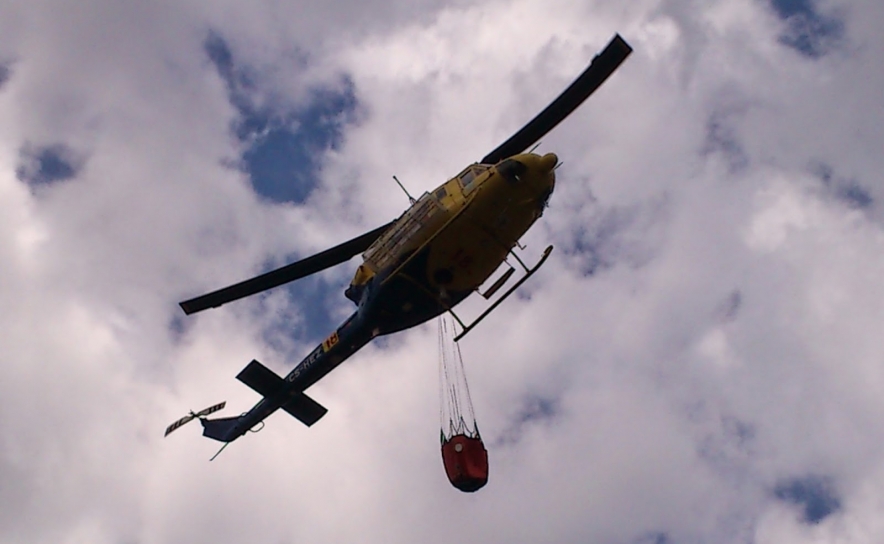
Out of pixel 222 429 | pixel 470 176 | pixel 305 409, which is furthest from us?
pixel 222 429

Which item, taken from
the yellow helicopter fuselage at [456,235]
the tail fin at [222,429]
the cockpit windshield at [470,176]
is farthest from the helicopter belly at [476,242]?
the tail fin at [222,429]

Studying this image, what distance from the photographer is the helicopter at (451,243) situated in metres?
13.7

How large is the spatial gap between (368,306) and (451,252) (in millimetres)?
2538

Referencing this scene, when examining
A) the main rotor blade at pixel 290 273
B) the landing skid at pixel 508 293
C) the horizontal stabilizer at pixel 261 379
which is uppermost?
the main rotor blade at pixel 290 273

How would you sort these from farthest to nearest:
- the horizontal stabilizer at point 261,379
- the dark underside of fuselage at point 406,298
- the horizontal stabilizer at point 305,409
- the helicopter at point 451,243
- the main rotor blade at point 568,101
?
the horizontal stabilizer at point 305,409, the horizontal stabilizer at point 261,379, the dark underside of fuselage at point 406,298, the helicopter at point 451,243, the main rotor blade at point 568,101

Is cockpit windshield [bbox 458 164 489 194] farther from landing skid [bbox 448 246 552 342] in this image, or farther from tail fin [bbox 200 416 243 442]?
tail fin [bbox 200 416 243 442]

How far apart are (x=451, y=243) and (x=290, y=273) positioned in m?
4.81

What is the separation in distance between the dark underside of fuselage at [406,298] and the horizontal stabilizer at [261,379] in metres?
3.80

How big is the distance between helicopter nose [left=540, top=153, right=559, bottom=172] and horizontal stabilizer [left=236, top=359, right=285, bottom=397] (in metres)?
8.92

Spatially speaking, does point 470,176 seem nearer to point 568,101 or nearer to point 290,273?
point 568,101

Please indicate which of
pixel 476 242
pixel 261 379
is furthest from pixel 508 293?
pixel 261 379

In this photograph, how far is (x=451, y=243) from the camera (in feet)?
46.0

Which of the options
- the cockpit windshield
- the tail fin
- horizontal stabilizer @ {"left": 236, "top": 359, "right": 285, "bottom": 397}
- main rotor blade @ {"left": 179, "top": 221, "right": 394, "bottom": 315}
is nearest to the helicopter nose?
the cockpit windshield

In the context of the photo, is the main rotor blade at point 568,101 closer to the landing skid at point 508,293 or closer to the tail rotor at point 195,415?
the landing skid at point 508,293
